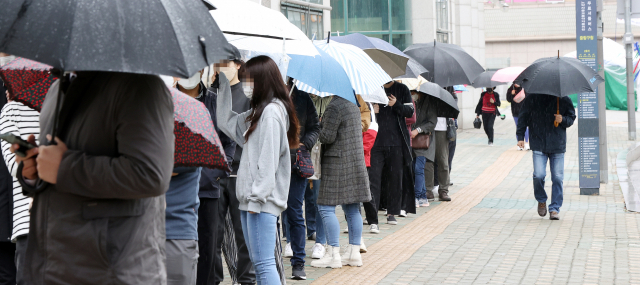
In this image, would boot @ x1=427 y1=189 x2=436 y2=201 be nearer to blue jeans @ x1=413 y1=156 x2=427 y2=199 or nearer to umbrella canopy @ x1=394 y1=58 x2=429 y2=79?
blue jeans @ x1=413 y1=156 x2=427 y2=199

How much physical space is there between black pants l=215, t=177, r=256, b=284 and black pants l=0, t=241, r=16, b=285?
171 centimetres

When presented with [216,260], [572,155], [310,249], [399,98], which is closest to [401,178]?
[399,98]

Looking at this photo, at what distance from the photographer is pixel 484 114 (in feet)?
68.9

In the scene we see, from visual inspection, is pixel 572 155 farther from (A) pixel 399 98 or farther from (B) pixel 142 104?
(B) pixel 142 104

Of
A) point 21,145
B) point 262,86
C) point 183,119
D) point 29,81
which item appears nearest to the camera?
point 21,145

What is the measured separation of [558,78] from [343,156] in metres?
3.93

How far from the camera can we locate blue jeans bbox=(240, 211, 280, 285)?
195 inches

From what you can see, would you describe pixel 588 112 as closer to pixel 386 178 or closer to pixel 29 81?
pixel 386 178

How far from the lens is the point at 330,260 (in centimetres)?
728

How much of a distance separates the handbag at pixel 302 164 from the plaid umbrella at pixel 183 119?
108 inches

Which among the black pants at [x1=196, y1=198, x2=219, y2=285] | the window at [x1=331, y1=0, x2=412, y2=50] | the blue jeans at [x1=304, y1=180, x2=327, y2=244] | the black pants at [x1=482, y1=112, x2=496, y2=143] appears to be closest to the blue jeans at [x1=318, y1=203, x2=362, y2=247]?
the blue jeans at [x1=304, y1=180, x2=327, y2=244]

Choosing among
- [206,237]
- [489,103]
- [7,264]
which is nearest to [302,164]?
[206,237]

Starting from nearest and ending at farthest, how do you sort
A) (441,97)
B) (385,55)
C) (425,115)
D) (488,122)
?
(385,55), (441,97), (425,115), (488,122)

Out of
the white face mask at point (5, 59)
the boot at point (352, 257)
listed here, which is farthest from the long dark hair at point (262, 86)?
the boot at point (352, 257)
